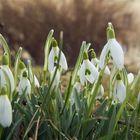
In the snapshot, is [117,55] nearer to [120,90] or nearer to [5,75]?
[120,90]

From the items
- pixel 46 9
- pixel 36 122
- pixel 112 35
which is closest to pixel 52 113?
pixel 36 122

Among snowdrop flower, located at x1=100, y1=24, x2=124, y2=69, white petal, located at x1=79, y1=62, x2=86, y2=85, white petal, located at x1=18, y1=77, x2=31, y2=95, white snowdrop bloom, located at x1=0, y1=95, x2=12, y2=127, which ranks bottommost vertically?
white snowdrop bloom, located at x1=0, y1=95, x2=12, y2=127

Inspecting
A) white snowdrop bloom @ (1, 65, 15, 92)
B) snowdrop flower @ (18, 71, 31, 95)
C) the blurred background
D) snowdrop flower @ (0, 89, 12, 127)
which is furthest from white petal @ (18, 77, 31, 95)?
the blurred background

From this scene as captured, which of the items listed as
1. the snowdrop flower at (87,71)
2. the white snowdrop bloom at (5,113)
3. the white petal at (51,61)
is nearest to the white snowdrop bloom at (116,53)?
the snowdrop flower at (87,71)

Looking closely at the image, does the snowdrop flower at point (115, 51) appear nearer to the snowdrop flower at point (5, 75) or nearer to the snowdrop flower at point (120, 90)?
the snowdrop flower at point (120, 90)

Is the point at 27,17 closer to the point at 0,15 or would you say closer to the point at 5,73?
the point at 0,15

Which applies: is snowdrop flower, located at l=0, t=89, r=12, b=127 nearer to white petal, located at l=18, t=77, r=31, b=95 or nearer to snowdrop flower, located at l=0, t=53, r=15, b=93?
snowdrop flower, located at l=0, t=53, r=15, b=93

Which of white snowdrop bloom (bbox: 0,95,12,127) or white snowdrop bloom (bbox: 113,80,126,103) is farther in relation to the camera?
white snowdrop bloom (bbox: 113,80,126,103)
